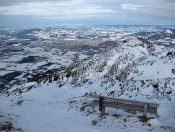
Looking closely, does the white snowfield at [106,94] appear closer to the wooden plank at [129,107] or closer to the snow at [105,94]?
the snow at [105,94]

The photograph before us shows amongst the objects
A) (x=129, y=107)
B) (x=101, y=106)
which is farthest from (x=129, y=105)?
(x=101, y=106)

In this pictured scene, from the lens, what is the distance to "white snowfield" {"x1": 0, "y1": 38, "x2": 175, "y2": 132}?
2252 centimetres

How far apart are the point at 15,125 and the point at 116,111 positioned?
858cm

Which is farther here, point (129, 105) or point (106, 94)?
point (106, 94)

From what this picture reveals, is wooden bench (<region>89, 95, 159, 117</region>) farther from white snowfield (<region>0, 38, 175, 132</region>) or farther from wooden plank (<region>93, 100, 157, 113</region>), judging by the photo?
white snowfield (<region>0, 38, 175, 132</region>)

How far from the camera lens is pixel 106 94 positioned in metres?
41.1

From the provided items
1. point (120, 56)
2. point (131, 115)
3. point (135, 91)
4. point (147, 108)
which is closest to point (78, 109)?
point (131, 115)

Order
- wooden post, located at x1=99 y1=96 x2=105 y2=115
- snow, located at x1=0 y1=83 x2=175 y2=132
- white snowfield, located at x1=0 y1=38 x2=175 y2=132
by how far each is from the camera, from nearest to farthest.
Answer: snow, located at x1=0 y1=83 x2=175 y2=132 → white snowfield, located at x1=0 y1=38 x2=175 y2=132 → wooden post, located at x1=99 y1=96 x2=105 y2=115

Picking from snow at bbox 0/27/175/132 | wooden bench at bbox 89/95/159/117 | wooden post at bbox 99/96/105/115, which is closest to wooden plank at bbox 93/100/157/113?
wooden bench at bbox 89/95/159/117

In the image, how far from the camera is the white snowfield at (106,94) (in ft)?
73.9

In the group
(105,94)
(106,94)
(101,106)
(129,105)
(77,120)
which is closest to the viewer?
(129,105)

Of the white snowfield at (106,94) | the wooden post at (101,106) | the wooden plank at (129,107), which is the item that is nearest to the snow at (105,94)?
the white snowfield at (106,94)

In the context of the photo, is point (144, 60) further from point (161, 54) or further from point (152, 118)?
point (152, 118)

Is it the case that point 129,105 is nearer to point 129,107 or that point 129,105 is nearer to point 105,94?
point 129,107
